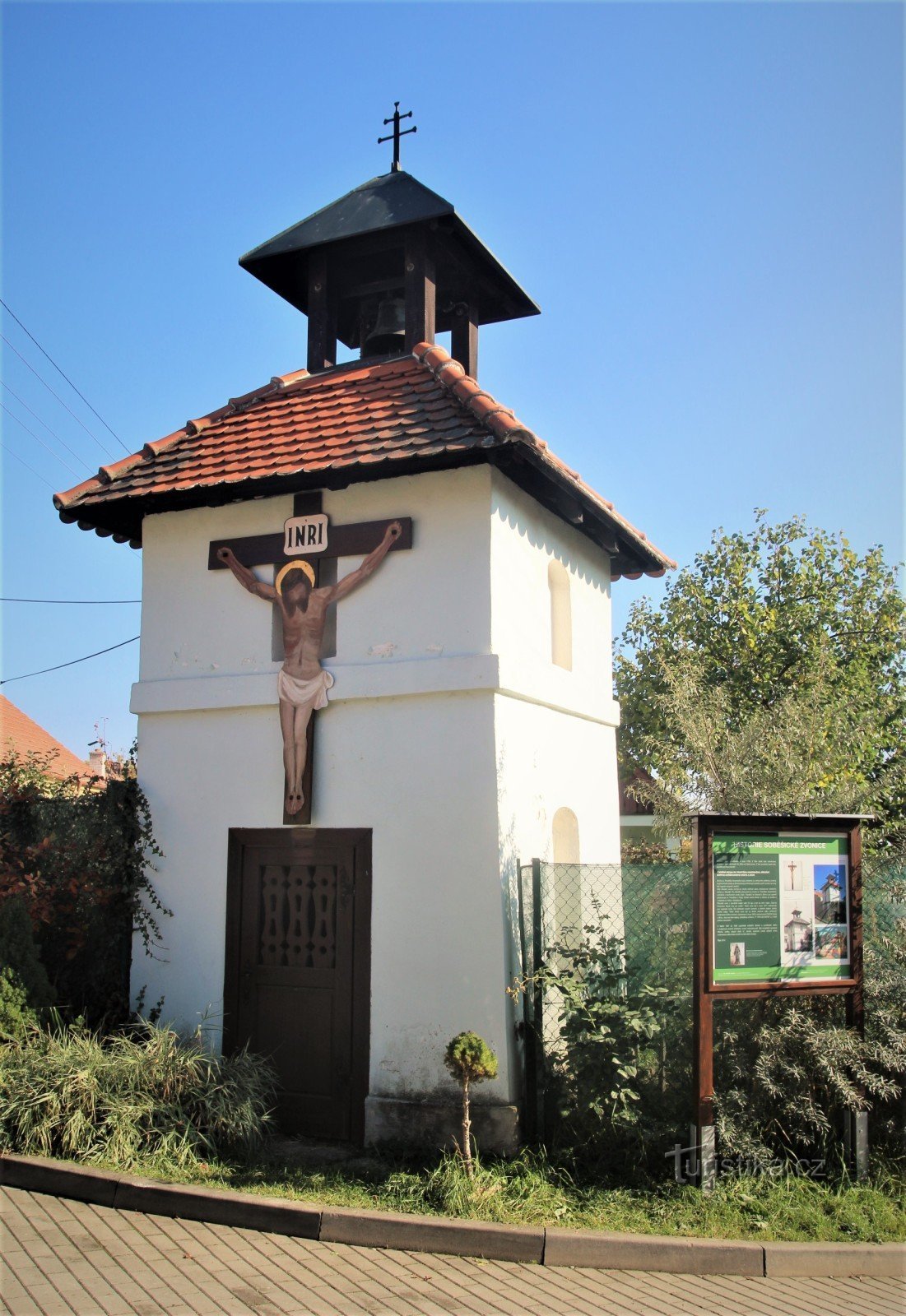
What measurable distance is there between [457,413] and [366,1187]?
544 centimetres

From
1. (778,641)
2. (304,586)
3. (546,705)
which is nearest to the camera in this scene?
(304,586)

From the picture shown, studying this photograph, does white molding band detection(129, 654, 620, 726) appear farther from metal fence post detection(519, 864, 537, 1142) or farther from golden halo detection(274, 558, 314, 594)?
metal fence post detection(519, 864, 537, 1142)

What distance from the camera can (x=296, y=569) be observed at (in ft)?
28.3

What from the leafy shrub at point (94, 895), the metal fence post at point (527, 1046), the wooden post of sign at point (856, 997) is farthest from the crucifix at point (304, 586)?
the wooden post of sign at point (856, 997)

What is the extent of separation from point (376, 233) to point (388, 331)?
0.90 meters

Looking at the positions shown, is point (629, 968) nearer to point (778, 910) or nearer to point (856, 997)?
point (778, 910)

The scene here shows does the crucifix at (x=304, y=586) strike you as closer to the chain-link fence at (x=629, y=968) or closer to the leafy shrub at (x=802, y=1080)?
the chain-link fence at (x=629, y=968)

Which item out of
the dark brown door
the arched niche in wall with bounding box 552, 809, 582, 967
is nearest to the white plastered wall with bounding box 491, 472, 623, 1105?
the arched niche in wall with bounding box 552, 809, 582, 967

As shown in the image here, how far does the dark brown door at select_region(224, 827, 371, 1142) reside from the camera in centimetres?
784

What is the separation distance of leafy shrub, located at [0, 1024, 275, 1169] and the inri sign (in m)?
3.79

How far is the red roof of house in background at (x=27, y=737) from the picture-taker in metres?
24.6

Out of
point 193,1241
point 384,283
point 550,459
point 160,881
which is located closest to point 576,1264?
point 193,1241

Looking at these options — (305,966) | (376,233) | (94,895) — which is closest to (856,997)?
(305,966)

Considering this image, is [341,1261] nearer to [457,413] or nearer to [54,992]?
[54,992]
